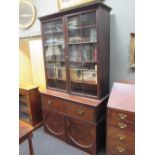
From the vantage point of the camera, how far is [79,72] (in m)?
2.05

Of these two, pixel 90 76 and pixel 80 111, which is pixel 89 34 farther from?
pixel 80 111

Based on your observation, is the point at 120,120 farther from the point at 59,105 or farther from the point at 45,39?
the point at 45,39

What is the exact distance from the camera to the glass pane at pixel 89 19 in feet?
5.66

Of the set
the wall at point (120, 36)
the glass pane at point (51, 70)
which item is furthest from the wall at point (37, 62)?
the wall at point (120, 36)

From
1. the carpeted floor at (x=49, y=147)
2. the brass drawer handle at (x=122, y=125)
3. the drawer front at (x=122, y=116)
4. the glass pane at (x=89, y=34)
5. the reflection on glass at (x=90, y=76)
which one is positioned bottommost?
the carpeted floor at (x=49, y=147)

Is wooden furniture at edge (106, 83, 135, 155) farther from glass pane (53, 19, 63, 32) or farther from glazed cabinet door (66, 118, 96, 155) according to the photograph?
glass pane (53, 19, 63, 32)

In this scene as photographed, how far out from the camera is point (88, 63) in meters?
1.95

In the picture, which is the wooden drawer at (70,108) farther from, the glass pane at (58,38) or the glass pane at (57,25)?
the glass pane at (57,25)

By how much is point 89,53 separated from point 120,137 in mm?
1071

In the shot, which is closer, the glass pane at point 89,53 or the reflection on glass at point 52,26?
the glass pane at point 89,53

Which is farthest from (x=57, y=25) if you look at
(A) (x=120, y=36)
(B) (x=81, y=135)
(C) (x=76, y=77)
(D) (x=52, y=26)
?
(B) (x=81, y=135)

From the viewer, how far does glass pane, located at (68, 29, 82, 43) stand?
1910 mm
